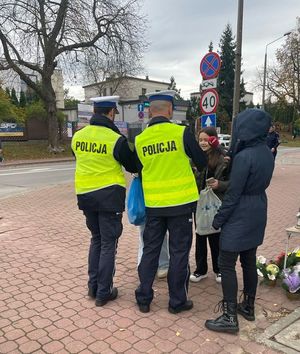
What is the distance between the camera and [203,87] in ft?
23.6

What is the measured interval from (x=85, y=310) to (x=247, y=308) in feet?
4.89

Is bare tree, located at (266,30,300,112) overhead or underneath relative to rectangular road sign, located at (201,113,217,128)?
overhead

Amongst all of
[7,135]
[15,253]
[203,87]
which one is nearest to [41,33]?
[7,135]

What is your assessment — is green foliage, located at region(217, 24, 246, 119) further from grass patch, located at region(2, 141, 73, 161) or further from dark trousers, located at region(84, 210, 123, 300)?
dark trousers, located at region(84, 210, 123, 300)

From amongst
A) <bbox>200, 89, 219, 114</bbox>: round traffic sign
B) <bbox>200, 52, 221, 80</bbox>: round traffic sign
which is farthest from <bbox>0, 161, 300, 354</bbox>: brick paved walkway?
<bbox>200, 52, 221, 80</bbox>: round traffic sign

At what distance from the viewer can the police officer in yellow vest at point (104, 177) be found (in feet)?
11.6

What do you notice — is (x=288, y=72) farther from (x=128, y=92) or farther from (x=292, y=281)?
(x=292, y=281)

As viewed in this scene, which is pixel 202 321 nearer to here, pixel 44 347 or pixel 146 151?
pixel 44 347

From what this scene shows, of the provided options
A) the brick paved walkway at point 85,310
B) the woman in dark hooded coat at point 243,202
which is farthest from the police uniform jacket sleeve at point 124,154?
the brick paved walkway at point 85,310

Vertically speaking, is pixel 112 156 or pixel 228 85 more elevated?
pixel 228 85

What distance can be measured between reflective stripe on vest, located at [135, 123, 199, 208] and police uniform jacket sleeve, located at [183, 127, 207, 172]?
3 cm

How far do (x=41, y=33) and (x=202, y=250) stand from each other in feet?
66.4

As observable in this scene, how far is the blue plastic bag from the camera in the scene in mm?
3742

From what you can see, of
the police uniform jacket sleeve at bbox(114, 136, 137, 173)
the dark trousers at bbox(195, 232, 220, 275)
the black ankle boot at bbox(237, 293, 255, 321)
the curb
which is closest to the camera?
the curb
